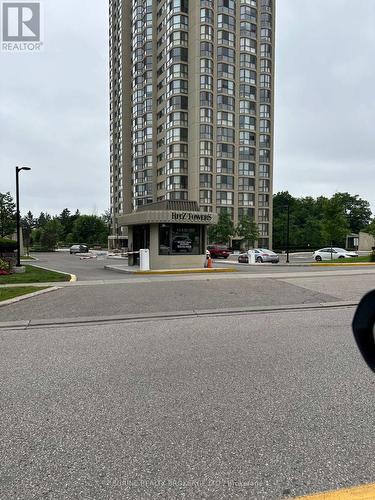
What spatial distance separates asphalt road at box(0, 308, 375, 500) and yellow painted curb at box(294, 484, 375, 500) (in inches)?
2.9

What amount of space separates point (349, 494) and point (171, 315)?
6994mm

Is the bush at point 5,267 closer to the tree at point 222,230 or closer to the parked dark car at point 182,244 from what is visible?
the parked dark car at point 182,244

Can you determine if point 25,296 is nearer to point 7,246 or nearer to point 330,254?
point 7,246

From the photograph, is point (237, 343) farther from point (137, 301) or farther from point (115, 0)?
point (115, 0)

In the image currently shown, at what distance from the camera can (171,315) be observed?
9.36m

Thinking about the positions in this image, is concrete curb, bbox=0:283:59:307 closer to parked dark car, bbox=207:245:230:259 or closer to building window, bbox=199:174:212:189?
parked dark car, bbox=207:245:230:259

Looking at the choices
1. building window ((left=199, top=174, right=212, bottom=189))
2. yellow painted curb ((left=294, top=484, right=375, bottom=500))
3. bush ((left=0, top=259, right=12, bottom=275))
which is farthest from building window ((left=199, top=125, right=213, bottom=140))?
yellow painted curb ((left=294, top=484, right=375, bottom=500))

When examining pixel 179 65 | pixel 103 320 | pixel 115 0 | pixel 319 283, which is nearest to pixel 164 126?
pixel 179 65

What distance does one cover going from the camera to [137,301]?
36.6 feet

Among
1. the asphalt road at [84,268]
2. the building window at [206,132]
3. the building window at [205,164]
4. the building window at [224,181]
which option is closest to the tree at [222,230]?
the building window at [224,181]

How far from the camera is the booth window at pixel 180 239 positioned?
22328 mm

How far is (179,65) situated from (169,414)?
7175 cm

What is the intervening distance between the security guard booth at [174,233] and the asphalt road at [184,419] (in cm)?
1561

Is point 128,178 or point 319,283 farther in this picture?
point 128,178
